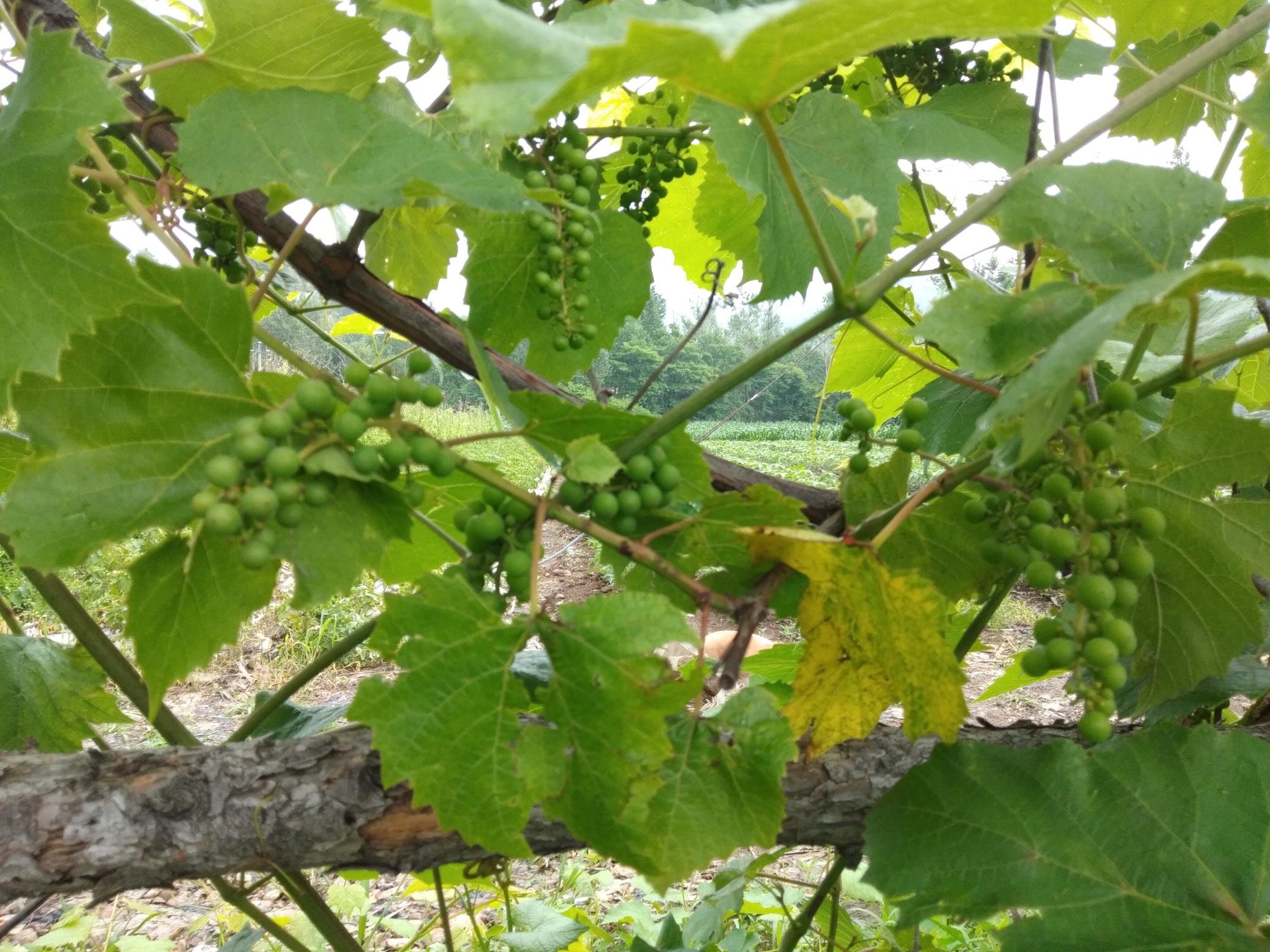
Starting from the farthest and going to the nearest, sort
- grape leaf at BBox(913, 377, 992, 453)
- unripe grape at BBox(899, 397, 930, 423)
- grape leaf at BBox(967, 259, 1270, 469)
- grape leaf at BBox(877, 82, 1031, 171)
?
1. grape leaf at BBox(913, 377, 992, 453)
2. grape leaf at BBox(877, 82, 1031, 171)
3. unripe grape at BBox(899, 397, 930, 423)
4. grape leaf at BBox(967, 259, 1270, 469)

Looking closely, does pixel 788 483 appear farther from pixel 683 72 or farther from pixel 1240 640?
pixel 683 72

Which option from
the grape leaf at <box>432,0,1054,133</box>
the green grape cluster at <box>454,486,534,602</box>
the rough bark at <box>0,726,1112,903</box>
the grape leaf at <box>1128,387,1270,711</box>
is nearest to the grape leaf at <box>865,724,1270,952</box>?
the grape leaf at <box>1128,387,1270,711</box>

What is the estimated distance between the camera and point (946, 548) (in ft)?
2.77

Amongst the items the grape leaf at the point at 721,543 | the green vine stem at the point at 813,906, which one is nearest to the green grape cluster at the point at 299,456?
the grape leaf at the point at 721,543

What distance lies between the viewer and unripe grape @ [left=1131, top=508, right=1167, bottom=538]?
0.63m

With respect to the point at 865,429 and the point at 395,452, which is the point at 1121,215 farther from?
the point at 395,452

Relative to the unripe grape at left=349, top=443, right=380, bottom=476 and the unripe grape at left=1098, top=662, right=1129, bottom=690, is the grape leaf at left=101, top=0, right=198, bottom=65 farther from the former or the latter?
A: the unripe grape at left=1098, top=662, right=1129, bottom=690

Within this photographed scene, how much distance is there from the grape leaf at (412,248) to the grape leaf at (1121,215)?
78cm

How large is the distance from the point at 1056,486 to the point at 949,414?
0.56 meters

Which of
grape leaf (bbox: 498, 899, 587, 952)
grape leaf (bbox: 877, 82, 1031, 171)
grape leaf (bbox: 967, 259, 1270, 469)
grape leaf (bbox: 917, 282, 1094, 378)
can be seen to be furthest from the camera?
grape leaf (bbox: 498, 899, 587, 952)

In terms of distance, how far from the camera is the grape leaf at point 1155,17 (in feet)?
3.43

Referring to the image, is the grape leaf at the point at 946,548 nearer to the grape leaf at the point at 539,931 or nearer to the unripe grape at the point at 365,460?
the unripe grape at the point at 365,460

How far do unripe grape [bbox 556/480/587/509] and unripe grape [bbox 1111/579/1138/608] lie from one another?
0.41 m

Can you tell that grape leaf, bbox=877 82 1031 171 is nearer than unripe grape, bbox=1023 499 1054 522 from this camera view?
No
